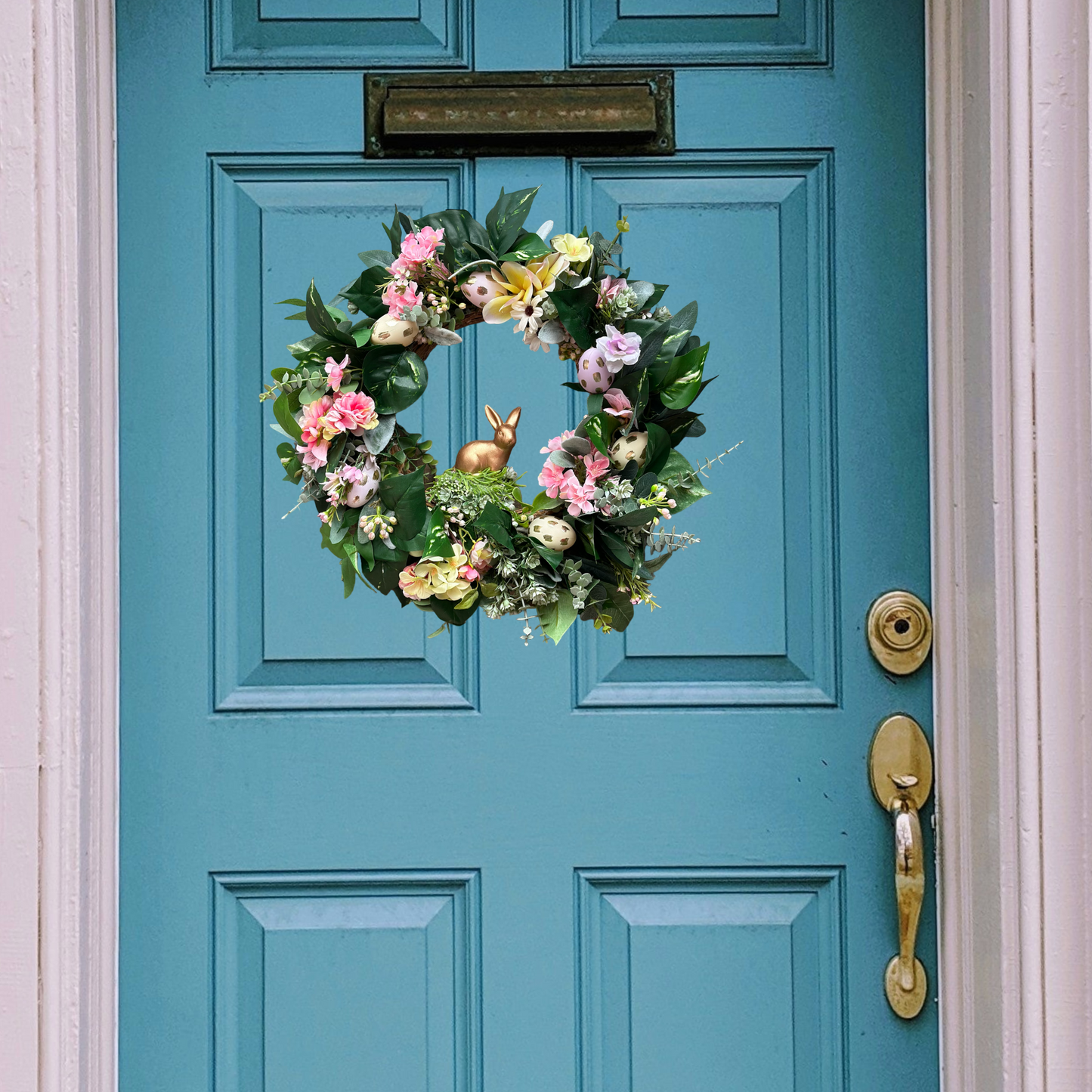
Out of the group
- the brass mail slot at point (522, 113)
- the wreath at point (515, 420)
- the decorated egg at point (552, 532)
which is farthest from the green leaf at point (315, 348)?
the brass mail slot at point (522, 113)

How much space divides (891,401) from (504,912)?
0.69 metres

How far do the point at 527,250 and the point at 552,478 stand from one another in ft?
0.60

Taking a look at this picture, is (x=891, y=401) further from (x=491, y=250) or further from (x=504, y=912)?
(x=504, y=912)

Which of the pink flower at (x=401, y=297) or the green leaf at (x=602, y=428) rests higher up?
the pink flower at (x=401, y=297)

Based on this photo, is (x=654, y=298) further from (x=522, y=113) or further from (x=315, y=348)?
(x=522, y=113)

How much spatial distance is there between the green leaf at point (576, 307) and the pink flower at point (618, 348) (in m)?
0.03

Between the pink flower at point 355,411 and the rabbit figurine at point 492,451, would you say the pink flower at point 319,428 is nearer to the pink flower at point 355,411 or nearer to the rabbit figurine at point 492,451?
the pink flower at point 355,411

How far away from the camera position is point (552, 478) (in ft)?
2.79

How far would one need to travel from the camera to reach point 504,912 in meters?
1.17

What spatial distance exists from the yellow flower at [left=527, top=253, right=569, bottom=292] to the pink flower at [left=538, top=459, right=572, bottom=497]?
14 cm

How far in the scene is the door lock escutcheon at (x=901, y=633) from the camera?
3.84 ft

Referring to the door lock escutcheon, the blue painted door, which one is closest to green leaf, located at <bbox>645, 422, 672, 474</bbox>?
the blue painted door

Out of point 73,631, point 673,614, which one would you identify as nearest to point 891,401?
point 673,614

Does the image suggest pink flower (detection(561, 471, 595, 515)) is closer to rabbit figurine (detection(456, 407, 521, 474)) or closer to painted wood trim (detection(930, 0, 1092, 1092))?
rabbit figurine (detection(456, 407, 521, 474))
